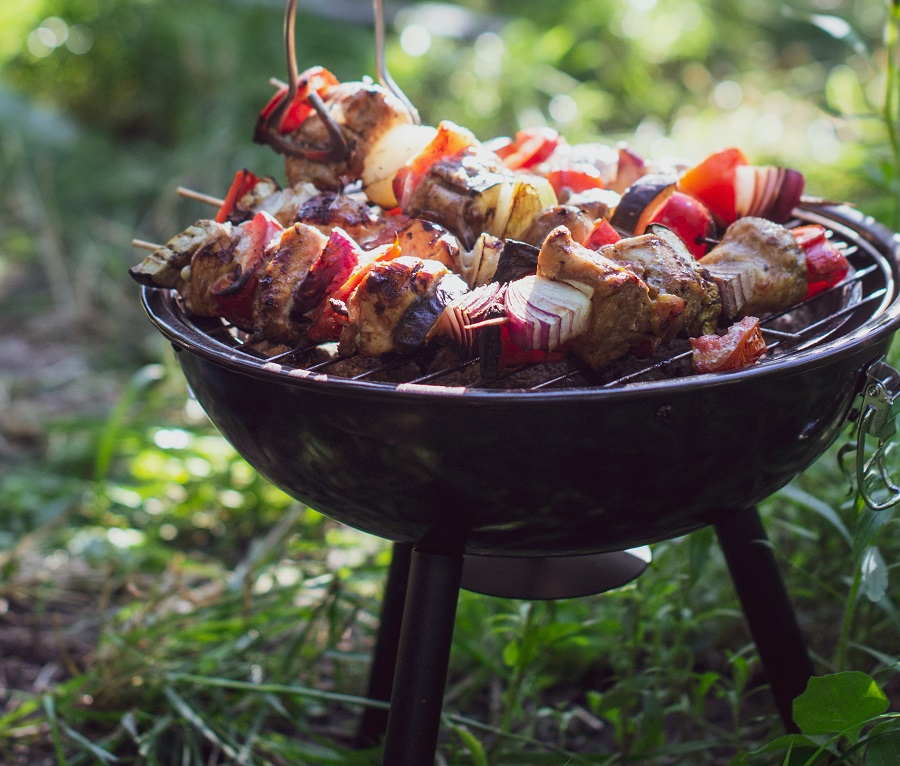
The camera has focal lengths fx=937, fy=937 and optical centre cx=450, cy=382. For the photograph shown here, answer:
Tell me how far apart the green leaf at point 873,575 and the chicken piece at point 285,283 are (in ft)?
3.20

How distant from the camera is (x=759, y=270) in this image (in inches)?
60.8

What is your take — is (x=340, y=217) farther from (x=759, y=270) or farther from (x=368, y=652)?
(x=368, y=652)

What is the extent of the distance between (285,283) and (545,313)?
44 cm

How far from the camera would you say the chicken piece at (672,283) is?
1.42 meters

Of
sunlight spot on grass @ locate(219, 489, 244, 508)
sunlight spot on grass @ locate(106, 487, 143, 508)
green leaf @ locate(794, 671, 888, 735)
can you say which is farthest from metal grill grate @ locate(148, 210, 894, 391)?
sunlight spot on grass @ locate(106, 487, 143, 508)

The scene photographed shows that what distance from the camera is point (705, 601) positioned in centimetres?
235

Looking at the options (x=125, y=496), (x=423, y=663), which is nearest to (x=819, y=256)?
(x=423, y=663)

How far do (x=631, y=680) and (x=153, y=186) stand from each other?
15.9 feet

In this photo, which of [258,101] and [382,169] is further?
[258,101]

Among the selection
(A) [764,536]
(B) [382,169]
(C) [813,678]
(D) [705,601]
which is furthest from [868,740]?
(B) [382,169]

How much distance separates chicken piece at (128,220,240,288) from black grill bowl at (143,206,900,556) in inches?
5.2

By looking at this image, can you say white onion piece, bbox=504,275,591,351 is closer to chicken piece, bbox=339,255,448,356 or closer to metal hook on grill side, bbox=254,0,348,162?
chicken piece, bbox=339,255,448,356

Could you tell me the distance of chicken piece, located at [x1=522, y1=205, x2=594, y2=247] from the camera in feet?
5.10

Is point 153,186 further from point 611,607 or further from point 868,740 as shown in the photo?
point 868,740
